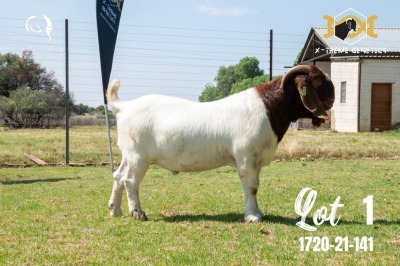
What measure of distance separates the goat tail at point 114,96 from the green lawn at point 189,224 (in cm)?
162

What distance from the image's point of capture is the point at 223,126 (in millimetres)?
7906

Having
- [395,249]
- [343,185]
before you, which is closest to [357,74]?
[343,185]

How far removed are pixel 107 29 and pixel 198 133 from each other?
5.75 metres

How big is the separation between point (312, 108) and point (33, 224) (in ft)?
13.5

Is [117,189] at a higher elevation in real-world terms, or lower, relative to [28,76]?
lower

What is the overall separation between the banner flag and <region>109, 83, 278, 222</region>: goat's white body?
454cm

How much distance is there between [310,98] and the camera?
7895 mm

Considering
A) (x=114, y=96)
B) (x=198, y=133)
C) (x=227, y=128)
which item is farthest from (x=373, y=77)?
(x=198, y=133)

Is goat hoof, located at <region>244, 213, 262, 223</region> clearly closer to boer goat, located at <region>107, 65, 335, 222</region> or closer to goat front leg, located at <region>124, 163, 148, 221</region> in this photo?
boer goat, located at <region>107, 65, 335, 222</region>

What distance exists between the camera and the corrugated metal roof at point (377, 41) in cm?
3431

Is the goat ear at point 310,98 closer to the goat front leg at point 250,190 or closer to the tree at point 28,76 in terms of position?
the goat front leg at point 250,190

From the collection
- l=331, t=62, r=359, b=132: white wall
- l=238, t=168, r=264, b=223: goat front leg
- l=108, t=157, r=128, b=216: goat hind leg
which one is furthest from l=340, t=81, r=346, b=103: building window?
l=108, t=157, r=128, b=216: goat hind leg

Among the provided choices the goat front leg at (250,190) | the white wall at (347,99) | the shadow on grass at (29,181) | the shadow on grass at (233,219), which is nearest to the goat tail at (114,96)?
the shadow on grass at (233,219)

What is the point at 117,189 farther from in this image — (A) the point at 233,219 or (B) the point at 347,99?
(B) the point at 347,99
